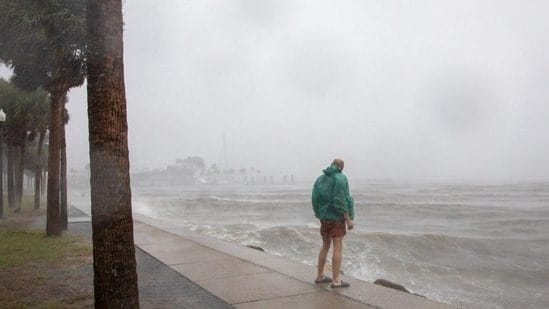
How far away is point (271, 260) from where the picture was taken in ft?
27.7

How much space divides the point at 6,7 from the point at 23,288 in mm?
6530

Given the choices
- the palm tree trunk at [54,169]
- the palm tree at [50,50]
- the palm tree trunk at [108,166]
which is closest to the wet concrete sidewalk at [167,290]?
the palm tree trunk at [108,166]

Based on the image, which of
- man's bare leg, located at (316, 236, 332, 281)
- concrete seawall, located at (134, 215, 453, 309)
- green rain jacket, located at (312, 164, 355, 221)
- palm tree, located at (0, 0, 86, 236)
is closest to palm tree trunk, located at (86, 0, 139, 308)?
concrete seawall, located at (134, 215, 453, 309)

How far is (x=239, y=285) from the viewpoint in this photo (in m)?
6.48

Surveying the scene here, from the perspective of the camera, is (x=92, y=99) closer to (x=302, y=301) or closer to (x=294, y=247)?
(x=302, y=301)

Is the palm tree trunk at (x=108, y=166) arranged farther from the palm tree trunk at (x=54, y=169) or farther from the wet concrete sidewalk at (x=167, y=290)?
the palm tree trunk at (x=54, y=169)

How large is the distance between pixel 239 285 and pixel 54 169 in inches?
295

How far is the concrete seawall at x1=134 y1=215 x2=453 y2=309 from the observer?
5512mm

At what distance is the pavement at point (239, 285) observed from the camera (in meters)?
5.52

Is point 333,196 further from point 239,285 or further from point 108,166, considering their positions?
point 108,166

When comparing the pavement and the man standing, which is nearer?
the pavement

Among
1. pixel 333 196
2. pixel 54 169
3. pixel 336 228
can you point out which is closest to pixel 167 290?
pixel 336 228

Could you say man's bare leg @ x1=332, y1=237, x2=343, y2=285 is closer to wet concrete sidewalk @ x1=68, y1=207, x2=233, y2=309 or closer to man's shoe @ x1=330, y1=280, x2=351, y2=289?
man's shoe @ x1=330, y1=280, x2=351, y2=289

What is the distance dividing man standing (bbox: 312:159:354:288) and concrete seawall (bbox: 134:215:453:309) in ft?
1.40
